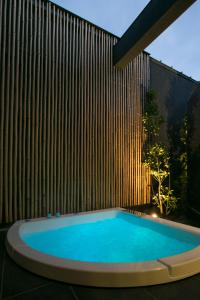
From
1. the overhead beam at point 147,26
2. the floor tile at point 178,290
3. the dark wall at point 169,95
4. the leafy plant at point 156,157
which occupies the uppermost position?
the overhead beam at point 147,26

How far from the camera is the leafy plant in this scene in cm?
442

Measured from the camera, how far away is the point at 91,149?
3963mm

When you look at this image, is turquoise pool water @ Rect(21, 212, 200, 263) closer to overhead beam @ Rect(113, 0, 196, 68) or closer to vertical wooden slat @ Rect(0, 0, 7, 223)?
vertical wooden slat @ Rect(0, 0, 7, 223)

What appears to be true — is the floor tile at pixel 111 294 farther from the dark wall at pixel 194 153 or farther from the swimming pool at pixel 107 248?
the dark wall at pixel 194 153

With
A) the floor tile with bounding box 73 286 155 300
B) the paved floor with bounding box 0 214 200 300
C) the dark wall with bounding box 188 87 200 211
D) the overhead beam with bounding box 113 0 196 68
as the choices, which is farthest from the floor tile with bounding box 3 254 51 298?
the overhead beam with bounding box 113 0 196 68

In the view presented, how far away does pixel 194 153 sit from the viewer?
4121 millimetres

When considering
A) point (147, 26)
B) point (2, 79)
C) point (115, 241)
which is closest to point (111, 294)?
point (115, 241)

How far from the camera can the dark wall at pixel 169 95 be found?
518 centimetres

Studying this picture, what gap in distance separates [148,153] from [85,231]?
Answer: 2265mm

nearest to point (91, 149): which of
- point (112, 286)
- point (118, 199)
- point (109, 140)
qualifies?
point (109, 140)

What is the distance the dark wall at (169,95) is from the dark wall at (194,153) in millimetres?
943

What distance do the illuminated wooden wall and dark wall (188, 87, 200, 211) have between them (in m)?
1.03

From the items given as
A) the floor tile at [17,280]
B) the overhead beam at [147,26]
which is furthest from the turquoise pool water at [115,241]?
the overhead beam at [147,26]

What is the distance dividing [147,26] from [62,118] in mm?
2141
